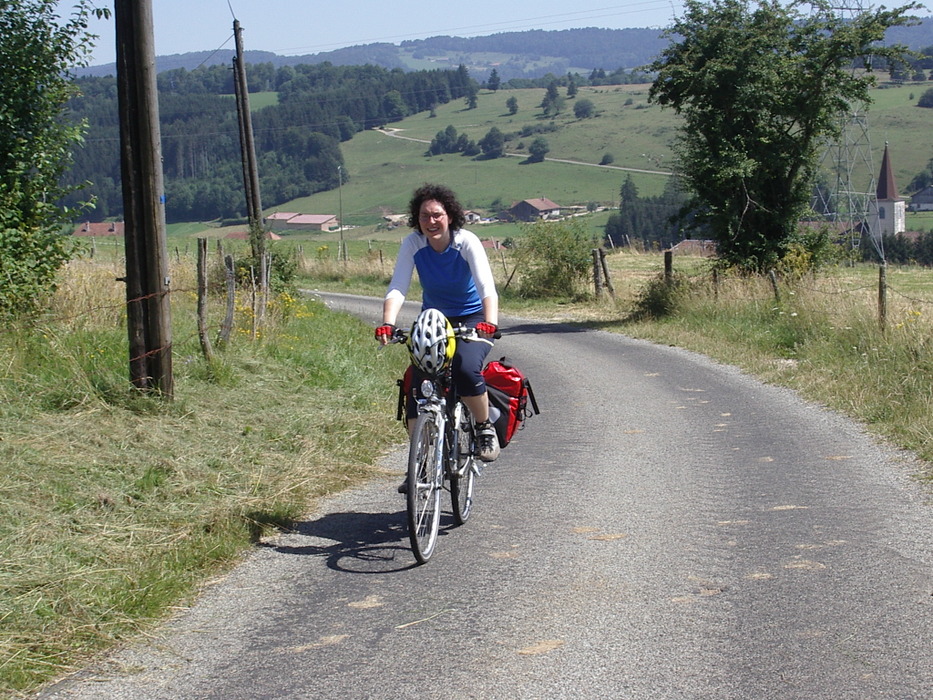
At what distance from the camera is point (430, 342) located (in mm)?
5828

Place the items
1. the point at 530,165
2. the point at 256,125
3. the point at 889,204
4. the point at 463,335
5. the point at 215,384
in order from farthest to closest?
1. the point at 530,165
2. the point at 256,125
3. the point at 889,204
4. the point at 215,384
5. the point at 463,335

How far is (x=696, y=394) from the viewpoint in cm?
1184

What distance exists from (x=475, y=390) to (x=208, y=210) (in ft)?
295

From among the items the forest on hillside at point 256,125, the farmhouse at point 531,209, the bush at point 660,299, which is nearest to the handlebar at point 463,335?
the bush at point 660,299

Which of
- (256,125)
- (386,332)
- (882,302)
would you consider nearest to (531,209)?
(256,125)

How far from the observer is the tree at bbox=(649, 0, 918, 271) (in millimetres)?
20781

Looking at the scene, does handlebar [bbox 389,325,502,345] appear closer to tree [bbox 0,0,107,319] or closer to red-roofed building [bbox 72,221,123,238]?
tree [bbox 0,0,107,319]

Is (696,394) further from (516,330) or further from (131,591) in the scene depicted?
(516,330)

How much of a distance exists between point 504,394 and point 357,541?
139 cm

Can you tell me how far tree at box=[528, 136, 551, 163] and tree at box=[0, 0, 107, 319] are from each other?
132 meters

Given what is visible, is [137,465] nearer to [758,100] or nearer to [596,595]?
[596,595]

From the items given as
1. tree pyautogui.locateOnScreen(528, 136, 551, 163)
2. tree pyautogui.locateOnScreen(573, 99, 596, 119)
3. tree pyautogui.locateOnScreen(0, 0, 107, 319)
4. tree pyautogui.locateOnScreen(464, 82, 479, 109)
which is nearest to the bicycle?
tree pyautogui.locateOnScreen(0, 0, 107, 319)

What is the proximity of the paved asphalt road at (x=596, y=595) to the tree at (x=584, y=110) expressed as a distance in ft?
553

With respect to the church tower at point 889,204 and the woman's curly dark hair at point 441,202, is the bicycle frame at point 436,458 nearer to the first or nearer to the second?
the woman's curly dark hair at point 441,202
